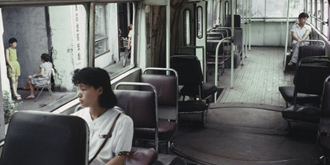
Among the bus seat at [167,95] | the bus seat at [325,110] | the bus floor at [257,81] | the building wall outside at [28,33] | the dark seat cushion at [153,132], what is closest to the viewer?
the dark seat cushion at [153,132]

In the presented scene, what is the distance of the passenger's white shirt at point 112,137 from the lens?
250cm

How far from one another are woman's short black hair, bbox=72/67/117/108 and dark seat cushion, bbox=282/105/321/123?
3034 mm

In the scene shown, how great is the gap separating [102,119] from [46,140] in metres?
0.52

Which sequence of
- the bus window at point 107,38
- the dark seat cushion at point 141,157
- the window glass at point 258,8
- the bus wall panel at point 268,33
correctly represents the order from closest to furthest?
the dark seat cushion at point 141,157, the bus window at point 107,38, the bus wall panel at point 268,33, the window glass at point 258,8

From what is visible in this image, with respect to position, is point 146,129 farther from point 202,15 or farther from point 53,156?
point 202,15

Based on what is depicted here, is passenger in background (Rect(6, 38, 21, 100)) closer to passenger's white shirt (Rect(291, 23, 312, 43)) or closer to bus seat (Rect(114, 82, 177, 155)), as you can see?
bus seat (Rect(114, 82, 177, 155))

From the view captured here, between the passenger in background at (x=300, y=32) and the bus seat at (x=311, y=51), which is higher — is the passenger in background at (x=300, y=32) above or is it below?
above

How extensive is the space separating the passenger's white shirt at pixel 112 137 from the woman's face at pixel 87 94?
0.12 meters

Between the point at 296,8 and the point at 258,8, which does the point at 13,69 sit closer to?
the point at 258,8

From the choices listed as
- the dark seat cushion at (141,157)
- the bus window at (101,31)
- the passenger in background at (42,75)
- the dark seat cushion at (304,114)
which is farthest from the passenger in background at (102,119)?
the bus window at (101,31)

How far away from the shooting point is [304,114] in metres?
4.95

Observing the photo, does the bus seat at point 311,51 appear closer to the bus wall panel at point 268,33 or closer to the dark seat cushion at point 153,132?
the dark seat cushion at point 153,132

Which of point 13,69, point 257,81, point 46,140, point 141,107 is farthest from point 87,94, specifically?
point 257,81

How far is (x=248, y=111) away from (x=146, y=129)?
109 inches
